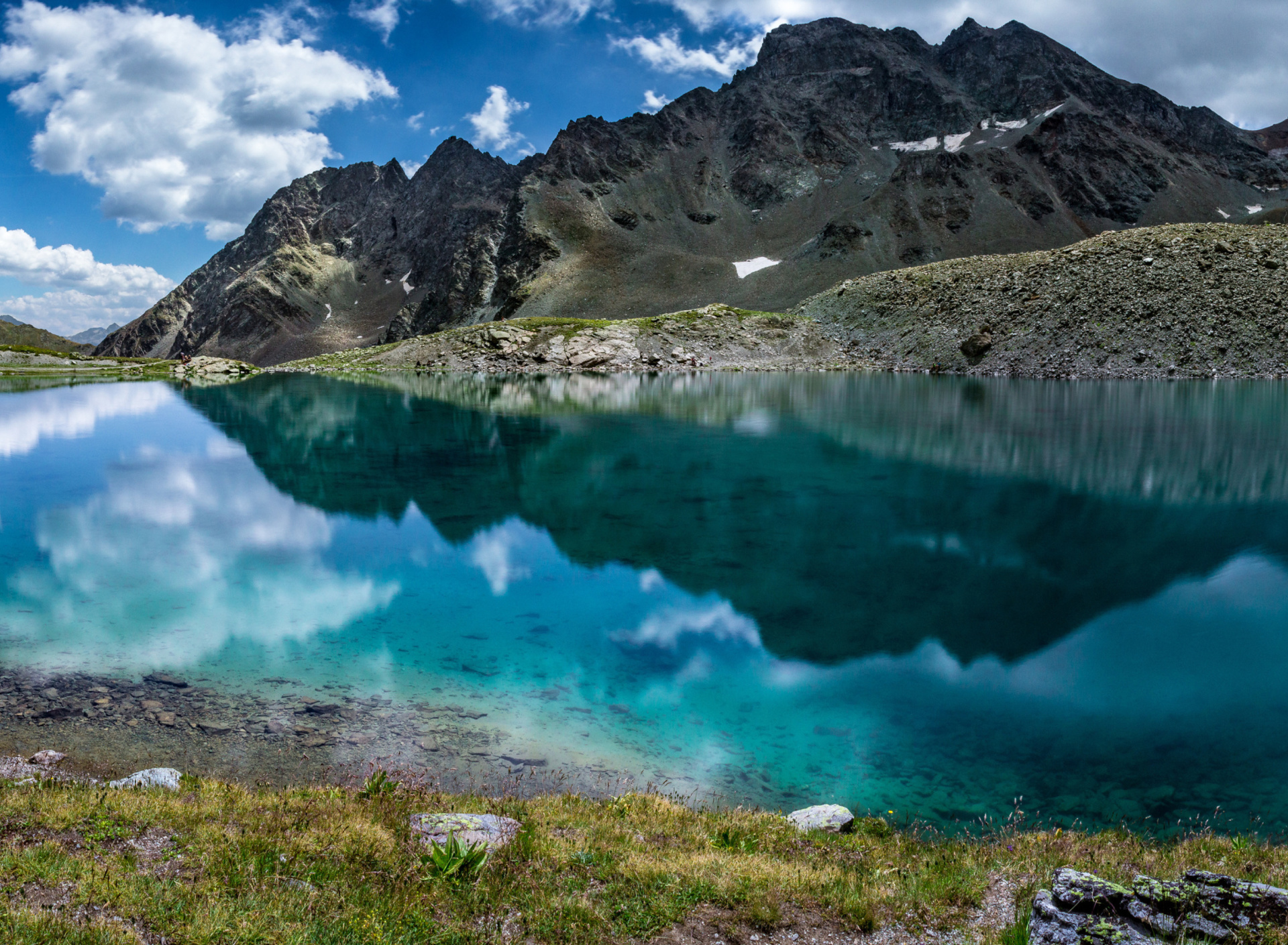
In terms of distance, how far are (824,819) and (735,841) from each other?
163 centimetres

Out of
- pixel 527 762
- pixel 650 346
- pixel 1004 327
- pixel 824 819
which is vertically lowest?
pixel 527 762

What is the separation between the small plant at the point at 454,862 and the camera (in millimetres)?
6957

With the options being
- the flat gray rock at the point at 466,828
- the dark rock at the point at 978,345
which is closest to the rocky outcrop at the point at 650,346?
the dark rock at the point at 978,345

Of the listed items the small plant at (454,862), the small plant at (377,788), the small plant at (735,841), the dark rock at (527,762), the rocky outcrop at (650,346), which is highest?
the rocky outcrop at (650,346)

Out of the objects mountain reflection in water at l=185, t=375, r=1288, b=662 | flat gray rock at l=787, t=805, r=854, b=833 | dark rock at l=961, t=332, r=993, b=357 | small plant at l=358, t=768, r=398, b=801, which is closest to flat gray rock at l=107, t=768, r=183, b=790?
small plant at l=358, t=768, r=398, b=801

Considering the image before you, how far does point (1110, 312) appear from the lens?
9675 centimetres

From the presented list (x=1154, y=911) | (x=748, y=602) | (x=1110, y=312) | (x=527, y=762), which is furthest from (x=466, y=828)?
(x=1110, y=312)

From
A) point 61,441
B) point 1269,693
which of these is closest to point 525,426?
point 61,441

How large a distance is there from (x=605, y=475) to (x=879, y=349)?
91.9 m

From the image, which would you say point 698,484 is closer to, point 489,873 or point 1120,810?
point 1120,810

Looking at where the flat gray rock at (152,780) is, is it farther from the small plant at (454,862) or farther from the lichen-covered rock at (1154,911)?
the lichen-covered rock at (1154,911)

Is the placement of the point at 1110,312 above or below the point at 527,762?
above

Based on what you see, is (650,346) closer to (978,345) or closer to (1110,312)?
(978,345)

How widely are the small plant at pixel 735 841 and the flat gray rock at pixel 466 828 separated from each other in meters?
2.35
